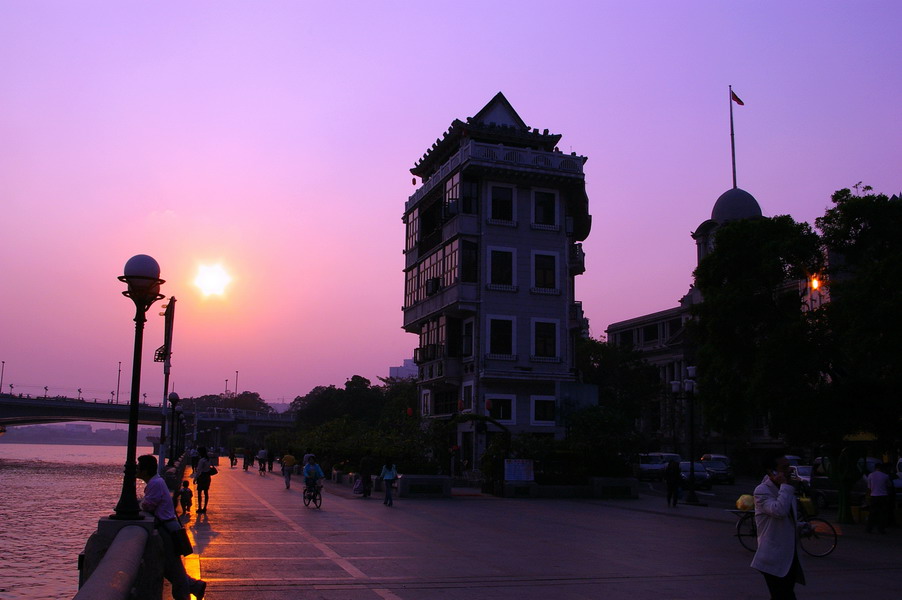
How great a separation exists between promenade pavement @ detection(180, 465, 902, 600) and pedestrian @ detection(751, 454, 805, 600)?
128 inches

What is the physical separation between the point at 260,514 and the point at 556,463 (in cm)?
1555

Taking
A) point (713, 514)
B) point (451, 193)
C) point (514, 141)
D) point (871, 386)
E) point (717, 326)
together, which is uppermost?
point (514, 141)

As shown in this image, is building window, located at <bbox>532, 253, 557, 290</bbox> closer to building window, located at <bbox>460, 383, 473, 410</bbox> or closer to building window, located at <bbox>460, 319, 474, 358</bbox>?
building window, located at <bbox>460, 319, 474, 358</bbox>

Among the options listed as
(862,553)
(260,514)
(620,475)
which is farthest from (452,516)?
(620,475)

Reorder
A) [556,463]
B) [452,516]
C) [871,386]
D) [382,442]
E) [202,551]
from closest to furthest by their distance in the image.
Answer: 1. [202,551]
2. [871,386]
3. [452,516]
4. [556,463]
5. [382,442]

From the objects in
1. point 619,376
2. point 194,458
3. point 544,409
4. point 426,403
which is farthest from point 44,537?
point 619,376

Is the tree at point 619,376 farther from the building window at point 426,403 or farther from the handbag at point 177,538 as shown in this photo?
the handbag at point 177,538

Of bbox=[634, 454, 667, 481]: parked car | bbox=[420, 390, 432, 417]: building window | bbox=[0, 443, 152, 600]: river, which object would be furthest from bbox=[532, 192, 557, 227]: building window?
bbox=[0, 443, 152, 600]: river

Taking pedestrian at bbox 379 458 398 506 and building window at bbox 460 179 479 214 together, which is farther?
building window at bbox 460 179 479 214

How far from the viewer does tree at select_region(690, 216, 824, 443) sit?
2397cm

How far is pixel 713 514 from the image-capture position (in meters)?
27.7

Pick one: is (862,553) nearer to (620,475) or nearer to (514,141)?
(620,475)

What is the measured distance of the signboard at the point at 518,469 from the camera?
35.0m

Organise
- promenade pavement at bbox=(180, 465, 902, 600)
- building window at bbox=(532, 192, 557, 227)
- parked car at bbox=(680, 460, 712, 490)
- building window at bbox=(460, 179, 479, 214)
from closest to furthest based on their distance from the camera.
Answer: promenade pavement at bbox=(180, 465, 902, 600), parked car at bbox=(680, 460, 712, 490), building window at bbox=(460, 179, 479, 214), building window at bbox=(532, 192, 557, 227)
